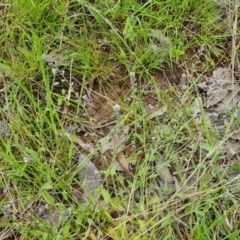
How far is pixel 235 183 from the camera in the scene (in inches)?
73.6

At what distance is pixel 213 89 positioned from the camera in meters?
2.06

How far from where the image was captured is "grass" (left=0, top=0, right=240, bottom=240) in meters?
1.82

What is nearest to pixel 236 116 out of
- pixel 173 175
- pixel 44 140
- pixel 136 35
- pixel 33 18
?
pixel 173 175

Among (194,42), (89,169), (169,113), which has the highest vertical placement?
(194,42)

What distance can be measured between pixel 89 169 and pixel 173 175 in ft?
1.08

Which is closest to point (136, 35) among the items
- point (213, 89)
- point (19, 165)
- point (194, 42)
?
point (194, 42)

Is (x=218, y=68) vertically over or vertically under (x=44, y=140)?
over

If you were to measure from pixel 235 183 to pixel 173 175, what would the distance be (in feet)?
0.78

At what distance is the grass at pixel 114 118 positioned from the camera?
71.6 inches

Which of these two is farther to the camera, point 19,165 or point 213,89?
point 213,89

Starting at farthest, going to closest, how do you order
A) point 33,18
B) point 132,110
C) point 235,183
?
point 33,18 < point 132,110 < point 235,183

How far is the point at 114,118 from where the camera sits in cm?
204

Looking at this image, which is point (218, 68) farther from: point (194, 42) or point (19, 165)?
point (19, 165)

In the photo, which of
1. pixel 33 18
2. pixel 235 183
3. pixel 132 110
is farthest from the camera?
pixel 33 18
